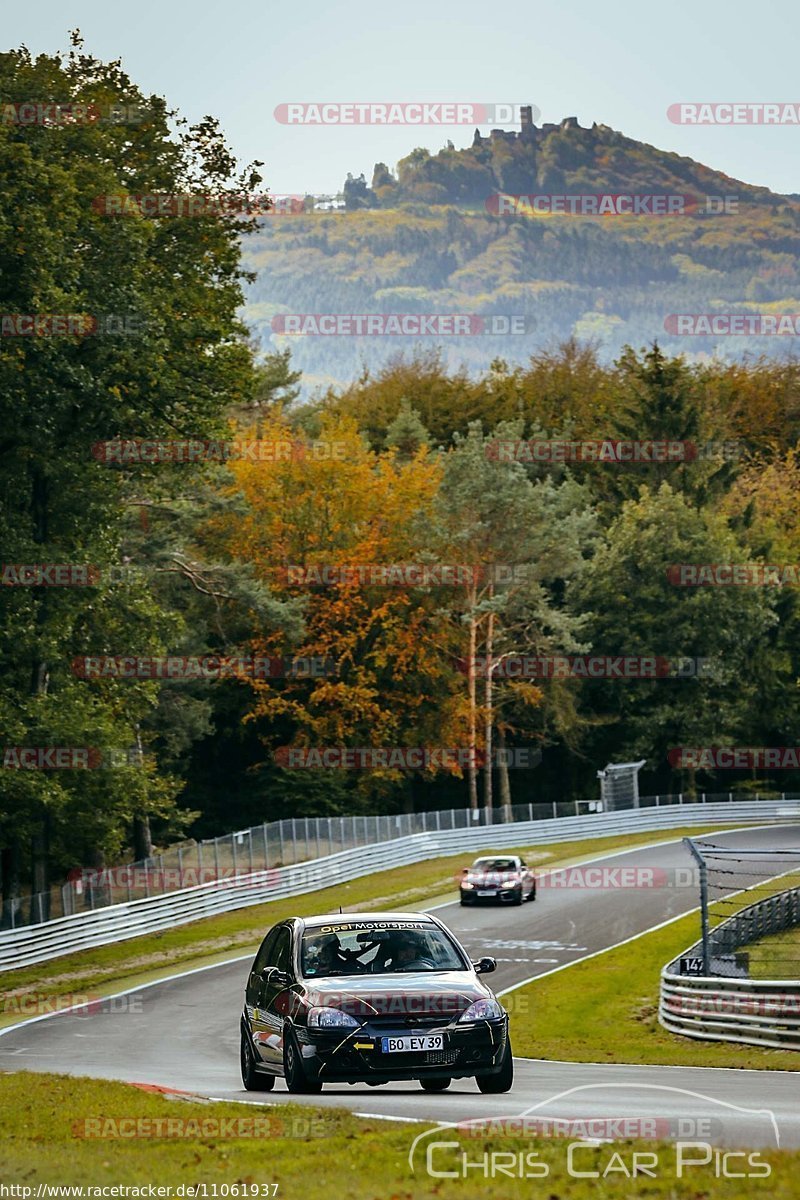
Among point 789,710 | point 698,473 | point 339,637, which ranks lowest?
point 789,710

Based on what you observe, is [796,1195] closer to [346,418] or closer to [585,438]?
[346,418]

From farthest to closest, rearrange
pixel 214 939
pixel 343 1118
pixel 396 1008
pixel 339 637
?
1. pixel 339 637
2. pixel 214 939
3. pixel 396 1008
4. pixel 343 1118

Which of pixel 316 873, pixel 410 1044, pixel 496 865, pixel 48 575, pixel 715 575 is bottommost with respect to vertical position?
pixel 316 873

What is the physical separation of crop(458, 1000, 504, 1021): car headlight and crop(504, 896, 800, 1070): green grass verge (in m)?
5.68

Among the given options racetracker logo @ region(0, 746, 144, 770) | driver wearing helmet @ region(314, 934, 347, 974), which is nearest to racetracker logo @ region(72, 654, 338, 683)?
racetracker logo @ region(0, 746, 144, 770)

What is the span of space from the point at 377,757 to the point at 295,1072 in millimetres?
54133

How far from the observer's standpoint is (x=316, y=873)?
4734cm

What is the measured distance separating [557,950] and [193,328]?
1573 cm

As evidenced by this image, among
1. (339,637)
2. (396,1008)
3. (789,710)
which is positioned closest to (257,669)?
(339,637)

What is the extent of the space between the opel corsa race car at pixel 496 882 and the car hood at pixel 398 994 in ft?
93.3

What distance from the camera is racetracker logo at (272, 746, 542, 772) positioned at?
218 feet

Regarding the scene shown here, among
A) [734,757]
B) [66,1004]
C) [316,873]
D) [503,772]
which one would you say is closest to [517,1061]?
[66,1004]

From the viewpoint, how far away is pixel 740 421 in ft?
332

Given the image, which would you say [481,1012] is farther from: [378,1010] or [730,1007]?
[730,1007]
